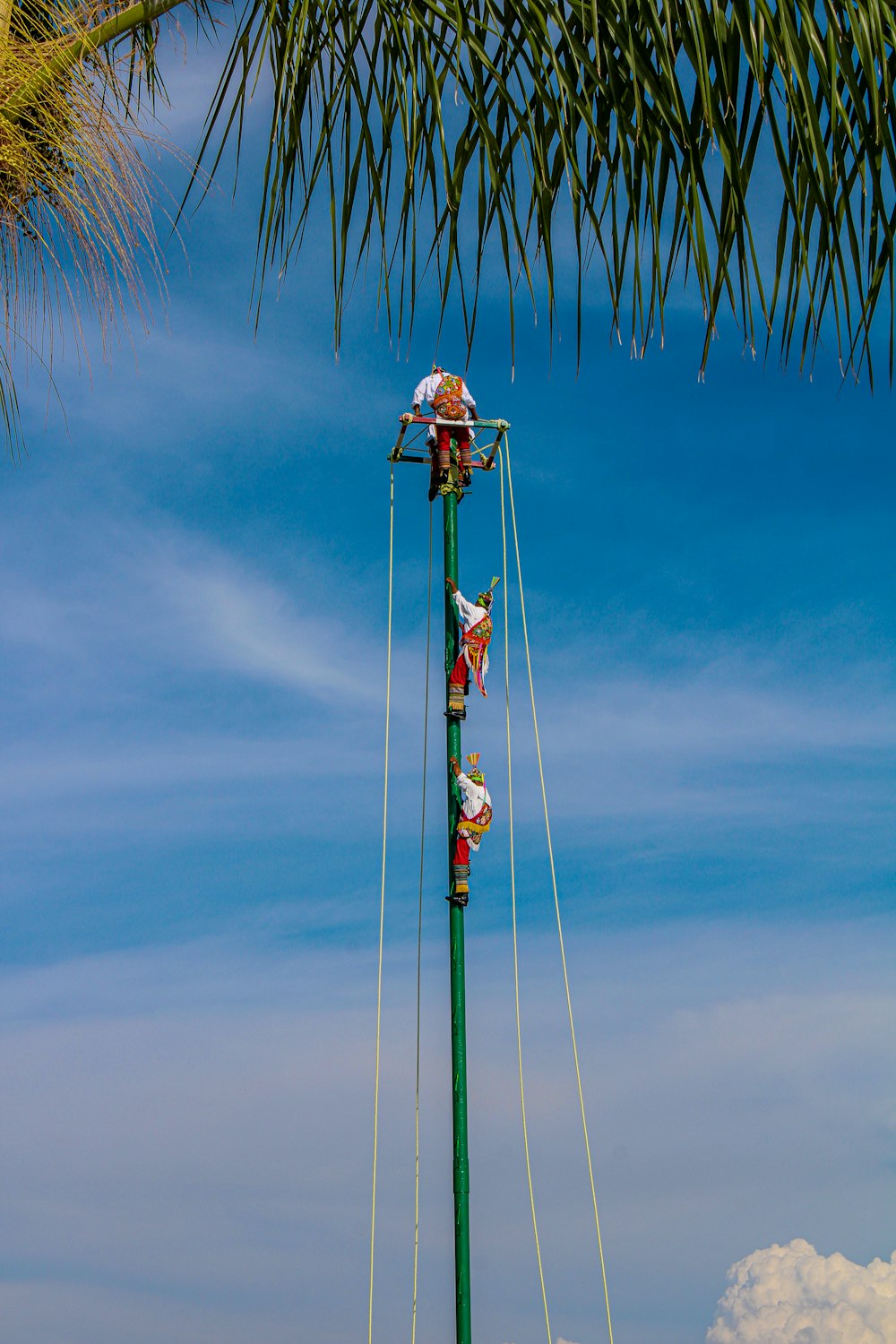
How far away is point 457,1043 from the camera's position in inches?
290

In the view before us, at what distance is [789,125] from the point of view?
3.21 meters

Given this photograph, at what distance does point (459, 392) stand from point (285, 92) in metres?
5.26

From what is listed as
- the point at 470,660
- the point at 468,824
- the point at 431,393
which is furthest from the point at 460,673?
the point at 431,393

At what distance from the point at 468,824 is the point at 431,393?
2.95 meters

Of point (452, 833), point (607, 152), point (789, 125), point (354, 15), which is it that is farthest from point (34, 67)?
point (452, 833)

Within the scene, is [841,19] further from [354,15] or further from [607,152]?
[354,15]

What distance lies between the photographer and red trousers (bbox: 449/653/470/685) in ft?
26.6

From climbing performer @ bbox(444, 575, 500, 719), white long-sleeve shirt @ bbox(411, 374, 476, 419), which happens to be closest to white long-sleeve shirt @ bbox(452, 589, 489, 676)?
climbing performer @ bbox(444, 575, 500, 719)

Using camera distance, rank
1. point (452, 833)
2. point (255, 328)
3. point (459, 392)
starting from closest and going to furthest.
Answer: point (255, 328) → point (452, 833) → point (459, 392)

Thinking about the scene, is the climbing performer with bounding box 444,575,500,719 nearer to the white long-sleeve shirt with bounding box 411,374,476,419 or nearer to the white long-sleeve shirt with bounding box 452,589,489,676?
the white long-sleeve shirt with bounding box 452,589,489,676

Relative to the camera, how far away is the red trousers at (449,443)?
8.61 metres

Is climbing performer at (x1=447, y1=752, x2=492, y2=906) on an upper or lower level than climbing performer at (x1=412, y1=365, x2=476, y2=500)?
lower

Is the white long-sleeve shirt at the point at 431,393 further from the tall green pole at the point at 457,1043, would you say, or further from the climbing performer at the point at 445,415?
the tall green pole at the point at 457,1043

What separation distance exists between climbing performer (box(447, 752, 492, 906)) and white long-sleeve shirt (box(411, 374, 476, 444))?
238cm
